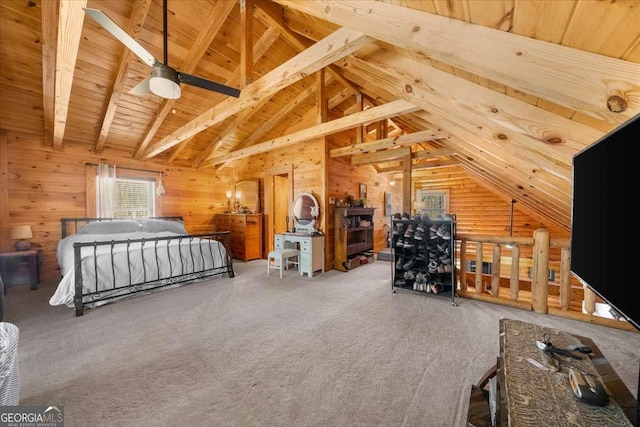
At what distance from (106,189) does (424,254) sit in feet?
20.6

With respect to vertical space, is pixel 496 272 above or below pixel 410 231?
below

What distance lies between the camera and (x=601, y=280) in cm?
96

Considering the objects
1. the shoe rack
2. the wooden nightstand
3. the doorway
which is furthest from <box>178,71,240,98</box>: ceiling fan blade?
the wooden nightstand

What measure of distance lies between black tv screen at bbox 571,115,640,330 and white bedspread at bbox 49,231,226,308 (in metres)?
4.53

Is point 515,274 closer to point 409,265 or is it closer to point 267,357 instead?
point 409,265

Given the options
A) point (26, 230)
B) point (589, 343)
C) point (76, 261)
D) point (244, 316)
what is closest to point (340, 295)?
point (244, 316)

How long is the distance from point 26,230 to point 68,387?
12.5 feet

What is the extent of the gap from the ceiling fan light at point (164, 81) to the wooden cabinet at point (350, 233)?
11.3 feet

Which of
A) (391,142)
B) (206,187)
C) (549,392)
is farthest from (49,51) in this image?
(549,392)

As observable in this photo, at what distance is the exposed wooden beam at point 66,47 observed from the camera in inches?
74.4

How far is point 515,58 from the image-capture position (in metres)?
0.98

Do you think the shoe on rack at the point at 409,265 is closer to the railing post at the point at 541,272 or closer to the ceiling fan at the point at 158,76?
the railing post at the point at 541,272

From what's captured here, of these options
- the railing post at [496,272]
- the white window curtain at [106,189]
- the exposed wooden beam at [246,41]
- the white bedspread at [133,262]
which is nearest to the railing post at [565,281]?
the railing post at [496,272]

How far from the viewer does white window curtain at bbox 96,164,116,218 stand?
4730mm
